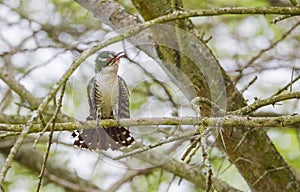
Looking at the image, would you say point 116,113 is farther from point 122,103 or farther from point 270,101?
point 270,101

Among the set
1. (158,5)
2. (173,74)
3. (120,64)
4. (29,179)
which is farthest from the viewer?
(29,179)

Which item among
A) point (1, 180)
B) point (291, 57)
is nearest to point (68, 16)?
point (291, 57)

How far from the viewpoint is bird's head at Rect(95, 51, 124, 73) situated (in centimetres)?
150

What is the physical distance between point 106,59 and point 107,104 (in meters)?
0.17

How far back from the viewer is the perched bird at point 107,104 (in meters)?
1.52

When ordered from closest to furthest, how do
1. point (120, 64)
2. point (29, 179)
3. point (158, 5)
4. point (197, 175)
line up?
point (120, 64) → point (158, 5) → point (197, 175) → point (29, 179)

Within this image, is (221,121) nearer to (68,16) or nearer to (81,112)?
(81,112)

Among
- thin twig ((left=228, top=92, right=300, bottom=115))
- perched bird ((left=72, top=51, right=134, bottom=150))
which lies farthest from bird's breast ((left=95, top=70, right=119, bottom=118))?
thin twig ((left=228, top=92, right=300, bottom=115))

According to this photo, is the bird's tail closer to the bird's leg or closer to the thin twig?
the bird's leg

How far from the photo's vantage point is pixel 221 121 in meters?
1.58

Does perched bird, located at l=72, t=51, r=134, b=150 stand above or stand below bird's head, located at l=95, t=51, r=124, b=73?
below

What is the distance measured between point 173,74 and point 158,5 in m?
0.30

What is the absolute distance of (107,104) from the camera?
5.38 feet

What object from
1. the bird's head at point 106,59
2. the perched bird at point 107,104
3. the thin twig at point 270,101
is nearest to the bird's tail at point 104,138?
the perched bird at point 107,104
